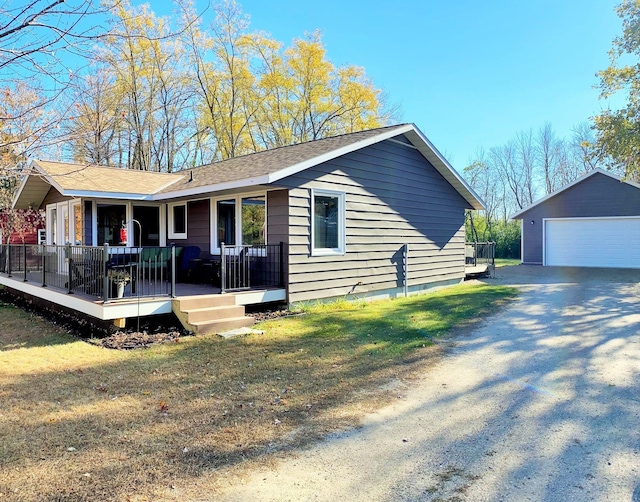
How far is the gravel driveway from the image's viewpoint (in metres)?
2.75

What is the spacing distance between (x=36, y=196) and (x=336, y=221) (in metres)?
10.5

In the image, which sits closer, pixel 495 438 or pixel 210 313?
pixel 495 438

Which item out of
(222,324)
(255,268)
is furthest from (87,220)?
(222,324)

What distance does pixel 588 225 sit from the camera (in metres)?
19.8

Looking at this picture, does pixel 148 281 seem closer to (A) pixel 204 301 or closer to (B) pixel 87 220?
(A) pixel 204 301

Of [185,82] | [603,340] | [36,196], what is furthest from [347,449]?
[185,82]

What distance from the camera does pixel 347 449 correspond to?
3.32m

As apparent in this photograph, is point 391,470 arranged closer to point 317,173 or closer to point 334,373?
point 334,373

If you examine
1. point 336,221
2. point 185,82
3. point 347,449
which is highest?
point 185,82

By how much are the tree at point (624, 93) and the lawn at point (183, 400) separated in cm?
971

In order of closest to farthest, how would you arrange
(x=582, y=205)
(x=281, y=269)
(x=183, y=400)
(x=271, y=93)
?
(x=183, y=400), (x=281, y=269), (x=582, y=205), (x=271, y=93)

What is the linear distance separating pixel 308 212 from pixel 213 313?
286cm

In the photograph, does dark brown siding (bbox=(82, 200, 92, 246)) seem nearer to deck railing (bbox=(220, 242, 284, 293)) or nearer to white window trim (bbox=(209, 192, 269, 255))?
white window trim (bbox=(209, 192, 269, 255))

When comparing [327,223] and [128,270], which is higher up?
[327,223]
